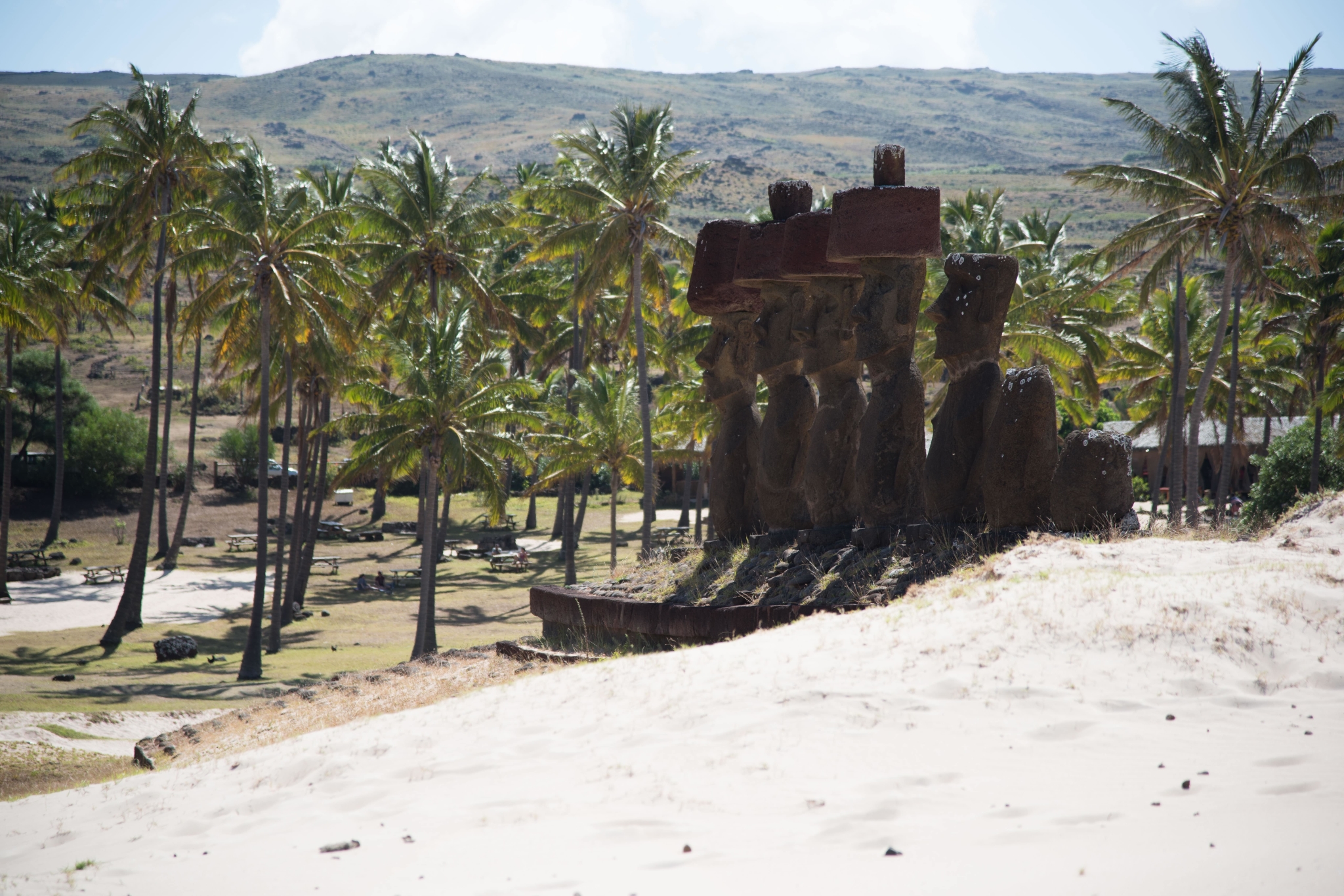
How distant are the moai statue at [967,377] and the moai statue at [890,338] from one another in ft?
1.39

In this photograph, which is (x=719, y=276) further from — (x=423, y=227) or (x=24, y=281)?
(x=24, y=281)

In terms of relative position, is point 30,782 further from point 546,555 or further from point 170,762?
point 546,555

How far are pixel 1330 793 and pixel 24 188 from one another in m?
115

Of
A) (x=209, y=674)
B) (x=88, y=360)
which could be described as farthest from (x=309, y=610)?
(x=88, y=360)

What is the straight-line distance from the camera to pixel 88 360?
67.9m

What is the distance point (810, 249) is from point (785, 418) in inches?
68.6

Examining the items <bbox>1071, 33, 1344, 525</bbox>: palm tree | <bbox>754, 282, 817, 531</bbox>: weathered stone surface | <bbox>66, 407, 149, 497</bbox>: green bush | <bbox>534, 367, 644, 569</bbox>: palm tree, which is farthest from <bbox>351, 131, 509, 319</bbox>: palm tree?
<bbox>66, 407, 149, 497</bbox>: green bush

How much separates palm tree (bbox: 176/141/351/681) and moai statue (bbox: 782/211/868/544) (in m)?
13.6

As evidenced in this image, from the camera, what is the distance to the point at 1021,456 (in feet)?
29.9

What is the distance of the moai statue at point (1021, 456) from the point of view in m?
9.06

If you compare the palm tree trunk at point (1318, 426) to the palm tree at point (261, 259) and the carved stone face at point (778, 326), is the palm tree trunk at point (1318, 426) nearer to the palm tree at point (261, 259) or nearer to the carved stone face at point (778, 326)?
the carved stone face at point (778, 326)

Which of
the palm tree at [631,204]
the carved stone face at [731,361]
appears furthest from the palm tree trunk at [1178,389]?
the carved stone face at [731,361]

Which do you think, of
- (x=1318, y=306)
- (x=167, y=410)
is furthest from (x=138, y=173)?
(x=1318, y=306)

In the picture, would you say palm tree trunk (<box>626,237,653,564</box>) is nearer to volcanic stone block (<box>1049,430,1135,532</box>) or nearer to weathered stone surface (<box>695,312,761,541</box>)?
weathered stone surface (<box>695,312,761,541</box>)
